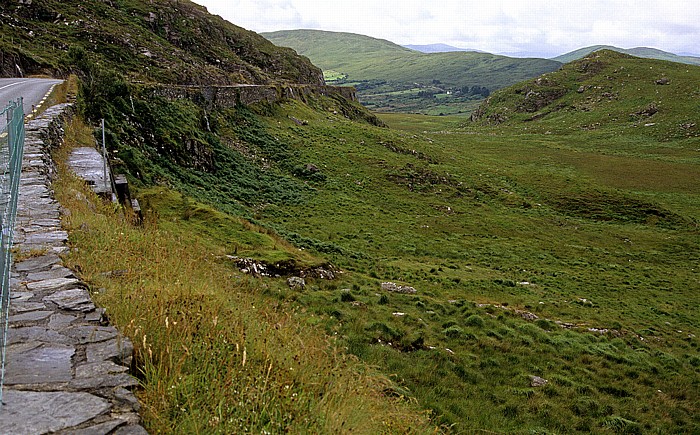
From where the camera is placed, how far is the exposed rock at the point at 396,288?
17.8 metres

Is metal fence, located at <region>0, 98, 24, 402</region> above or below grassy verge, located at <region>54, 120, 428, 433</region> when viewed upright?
above

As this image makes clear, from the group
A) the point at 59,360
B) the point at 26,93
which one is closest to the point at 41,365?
the point at 59,360

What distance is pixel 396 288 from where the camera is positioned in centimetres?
1809

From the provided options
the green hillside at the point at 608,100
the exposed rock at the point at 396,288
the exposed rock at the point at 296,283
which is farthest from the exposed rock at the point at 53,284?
the green hillside at the point at 608,100

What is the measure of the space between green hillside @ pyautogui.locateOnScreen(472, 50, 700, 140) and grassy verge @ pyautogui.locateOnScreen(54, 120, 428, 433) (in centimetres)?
10153

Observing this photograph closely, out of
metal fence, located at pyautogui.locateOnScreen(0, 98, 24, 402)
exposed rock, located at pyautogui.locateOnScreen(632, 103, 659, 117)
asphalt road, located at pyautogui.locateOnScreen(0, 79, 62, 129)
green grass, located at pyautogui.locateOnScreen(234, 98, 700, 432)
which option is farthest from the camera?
exposed rock, located at pyautogui.locateOnScreen(632, 103, 659, 117)

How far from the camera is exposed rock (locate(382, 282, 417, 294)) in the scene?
1785 cm

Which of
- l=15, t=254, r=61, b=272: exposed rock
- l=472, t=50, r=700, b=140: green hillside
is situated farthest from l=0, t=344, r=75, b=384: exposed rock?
l=472, t=50, r=700, b=140: green hillside

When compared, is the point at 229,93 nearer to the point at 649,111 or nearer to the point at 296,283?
the point at 296,283

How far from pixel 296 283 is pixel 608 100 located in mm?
119899

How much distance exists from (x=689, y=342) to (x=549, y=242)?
53.3ft

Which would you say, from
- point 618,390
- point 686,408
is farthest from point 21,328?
point 686,408

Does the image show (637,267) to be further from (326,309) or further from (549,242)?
(326,309)

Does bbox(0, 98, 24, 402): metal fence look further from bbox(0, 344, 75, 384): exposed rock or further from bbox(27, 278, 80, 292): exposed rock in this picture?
bbox(27, 278, 80, 292): exposed rock
